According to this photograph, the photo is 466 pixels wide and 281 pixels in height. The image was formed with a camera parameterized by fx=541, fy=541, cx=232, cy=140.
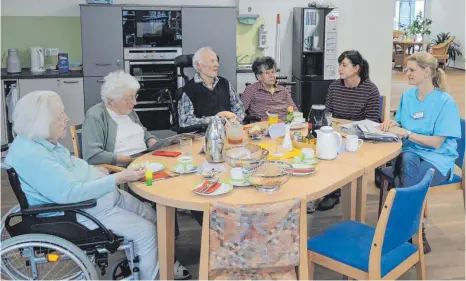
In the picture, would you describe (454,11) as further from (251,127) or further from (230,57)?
(251,127)

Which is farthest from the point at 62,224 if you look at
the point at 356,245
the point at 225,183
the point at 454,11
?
the point at 454,11

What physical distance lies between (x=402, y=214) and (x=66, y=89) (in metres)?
4.37

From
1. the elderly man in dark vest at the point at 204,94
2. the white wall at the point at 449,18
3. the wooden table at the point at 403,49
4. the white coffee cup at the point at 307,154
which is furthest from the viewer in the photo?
the wooden table at the point at 403,49

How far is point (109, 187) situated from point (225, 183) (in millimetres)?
533

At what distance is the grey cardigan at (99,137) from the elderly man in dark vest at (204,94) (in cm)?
84

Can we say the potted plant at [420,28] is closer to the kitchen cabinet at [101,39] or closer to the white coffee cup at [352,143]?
the kitchen cabinet at [101,39]

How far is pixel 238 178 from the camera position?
2.53m

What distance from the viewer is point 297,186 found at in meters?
2.49

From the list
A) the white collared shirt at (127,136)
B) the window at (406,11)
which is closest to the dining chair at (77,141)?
the white collared shirt at (127,136)

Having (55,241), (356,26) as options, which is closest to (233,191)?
(55,241)

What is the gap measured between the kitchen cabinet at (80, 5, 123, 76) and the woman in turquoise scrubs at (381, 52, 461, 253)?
3302 mm

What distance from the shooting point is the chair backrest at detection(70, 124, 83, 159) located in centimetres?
321

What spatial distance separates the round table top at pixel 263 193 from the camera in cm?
232

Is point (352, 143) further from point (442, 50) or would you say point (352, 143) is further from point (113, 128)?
point (442, 50)
